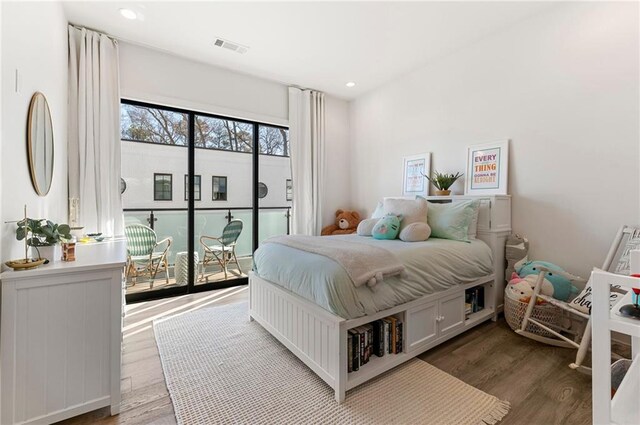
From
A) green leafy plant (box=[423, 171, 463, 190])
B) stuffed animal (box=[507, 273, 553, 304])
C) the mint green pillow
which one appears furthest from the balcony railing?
stuffed animal (box=[507, 273, 553, 304])

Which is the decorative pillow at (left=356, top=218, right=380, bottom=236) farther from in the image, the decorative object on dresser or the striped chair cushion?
the striped chair cushion

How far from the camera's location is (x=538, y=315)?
2.16 meters

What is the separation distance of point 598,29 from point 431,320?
8.71ft

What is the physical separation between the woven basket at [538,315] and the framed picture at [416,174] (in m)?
1.59

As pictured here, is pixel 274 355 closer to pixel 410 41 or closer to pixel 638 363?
pixel 638 363

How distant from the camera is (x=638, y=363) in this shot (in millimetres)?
812

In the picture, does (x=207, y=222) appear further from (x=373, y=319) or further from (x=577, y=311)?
(x=577, y=311)

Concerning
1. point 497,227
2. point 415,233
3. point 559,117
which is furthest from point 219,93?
point 559,117

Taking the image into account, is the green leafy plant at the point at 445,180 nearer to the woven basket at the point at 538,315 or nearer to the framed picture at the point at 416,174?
the framed picture at the point at 416,174

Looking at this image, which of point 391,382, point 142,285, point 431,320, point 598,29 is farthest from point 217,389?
point 598,29

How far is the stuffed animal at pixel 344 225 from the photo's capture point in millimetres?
4164

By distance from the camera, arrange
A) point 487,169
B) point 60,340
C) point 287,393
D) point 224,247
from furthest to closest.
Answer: point 224,247
point 487,169
point 287,393
point 60,340

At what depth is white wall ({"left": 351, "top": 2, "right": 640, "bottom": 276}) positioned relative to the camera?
2100 millimetres

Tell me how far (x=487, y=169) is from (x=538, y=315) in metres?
1.44
